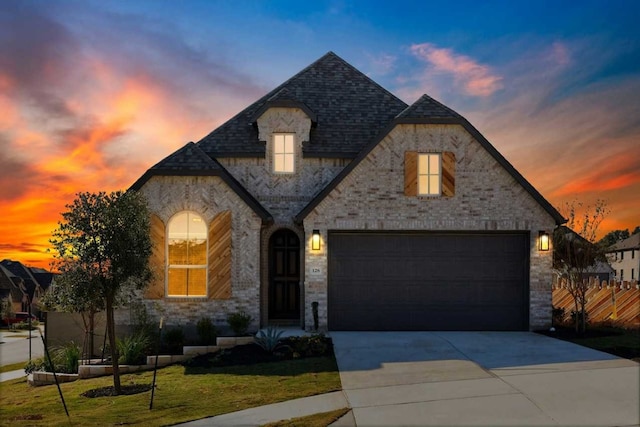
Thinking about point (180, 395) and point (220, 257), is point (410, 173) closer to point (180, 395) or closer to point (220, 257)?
point (220, 257)

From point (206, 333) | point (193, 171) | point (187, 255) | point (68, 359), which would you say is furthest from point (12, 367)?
point (193, 171)

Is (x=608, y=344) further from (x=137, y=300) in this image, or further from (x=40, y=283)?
(x=40, y=283)

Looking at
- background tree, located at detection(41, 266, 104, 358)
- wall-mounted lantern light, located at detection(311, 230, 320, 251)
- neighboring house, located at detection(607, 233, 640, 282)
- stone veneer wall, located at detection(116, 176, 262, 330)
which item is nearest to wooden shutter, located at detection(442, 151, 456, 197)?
wall-mounted lantern light, located at detection(311, 230, 320, 251)

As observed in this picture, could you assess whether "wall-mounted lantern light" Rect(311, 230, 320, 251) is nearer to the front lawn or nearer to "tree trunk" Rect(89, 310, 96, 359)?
"tree trunk" Rect(89, 310, 96, 359)

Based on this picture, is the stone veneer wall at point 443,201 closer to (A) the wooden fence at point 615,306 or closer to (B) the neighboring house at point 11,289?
(A) the wooden fence at point 615,306

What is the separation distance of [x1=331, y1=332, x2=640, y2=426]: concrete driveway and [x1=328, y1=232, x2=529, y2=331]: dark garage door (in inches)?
65.4

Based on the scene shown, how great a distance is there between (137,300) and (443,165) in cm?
935

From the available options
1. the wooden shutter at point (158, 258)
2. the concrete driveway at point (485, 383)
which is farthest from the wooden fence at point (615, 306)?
the wooden shutter at point (158, 258)

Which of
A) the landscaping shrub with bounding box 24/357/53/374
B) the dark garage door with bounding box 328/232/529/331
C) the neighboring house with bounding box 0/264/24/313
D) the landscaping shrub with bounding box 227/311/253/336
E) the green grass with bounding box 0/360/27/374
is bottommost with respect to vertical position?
the neighboring house with bounding box 0/264/24/313

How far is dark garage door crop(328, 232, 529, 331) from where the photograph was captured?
626 inches

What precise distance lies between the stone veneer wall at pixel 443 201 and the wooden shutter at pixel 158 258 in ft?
13.2

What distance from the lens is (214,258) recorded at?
15.7 metres

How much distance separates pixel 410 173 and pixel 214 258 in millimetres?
5967

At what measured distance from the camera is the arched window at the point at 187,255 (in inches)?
624
